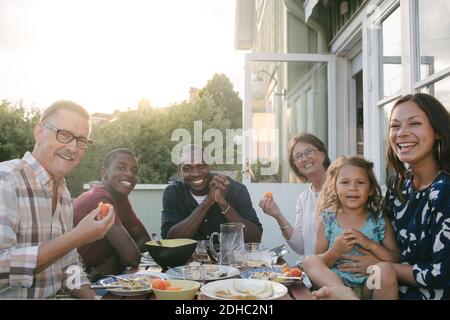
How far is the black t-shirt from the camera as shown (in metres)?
1.94

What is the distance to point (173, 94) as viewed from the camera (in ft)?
6.66

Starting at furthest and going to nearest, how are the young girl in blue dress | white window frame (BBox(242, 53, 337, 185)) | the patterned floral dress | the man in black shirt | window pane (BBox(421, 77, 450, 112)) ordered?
white window frame (BBox(242, 53, 337, 185)), the man in black shirt, window pane (BBox(421, 77, 450, 112)), the young girl in blue dress, the patterned floral dress

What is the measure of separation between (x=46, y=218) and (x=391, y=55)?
1.91 m

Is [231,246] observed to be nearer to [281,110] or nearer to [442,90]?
[442,90]

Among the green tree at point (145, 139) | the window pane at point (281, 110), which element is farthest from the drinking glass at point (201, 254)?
the window pane at point (281, 110)

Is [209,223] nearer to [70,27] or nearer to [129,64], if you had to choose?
[129,64]

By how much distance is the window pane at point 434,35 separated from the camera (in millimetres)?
1518

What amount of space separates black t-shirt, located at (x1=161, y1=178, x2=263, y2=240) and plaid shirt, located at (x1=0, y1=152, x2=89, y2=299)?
71 cm

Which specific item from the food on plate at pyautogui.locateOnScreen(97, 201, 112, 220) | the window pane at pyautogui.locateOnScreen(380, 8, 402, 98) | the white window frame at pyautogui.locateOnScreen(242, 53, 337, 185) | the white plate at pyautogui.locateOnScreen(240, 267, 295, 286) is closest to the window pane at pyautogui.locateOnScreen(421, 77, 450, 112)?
the window pane at pyautogui.locateOnScreen(380, 8, 402, 98)

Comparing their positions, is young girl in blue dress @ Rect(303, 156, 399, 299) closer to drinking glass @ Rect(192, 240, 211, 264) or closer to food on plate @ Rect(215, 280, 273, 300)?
food on plate @ Rect(215, 280, 273, 300)

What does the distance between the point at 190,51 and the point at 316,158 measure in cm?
87

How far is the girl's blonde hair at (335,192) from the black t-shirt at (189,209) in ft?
2.09
